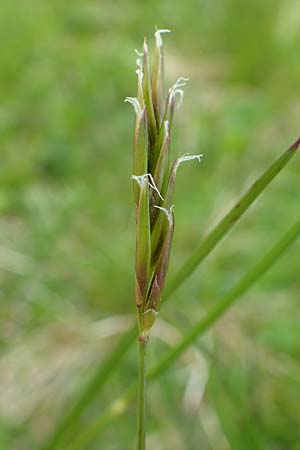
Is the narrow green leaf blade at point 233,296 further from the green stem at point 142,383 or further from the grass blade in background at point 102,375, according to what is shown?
the green stem at point 142,383

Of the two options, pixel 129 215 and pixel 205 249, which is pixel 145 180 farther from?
pixel 129 215

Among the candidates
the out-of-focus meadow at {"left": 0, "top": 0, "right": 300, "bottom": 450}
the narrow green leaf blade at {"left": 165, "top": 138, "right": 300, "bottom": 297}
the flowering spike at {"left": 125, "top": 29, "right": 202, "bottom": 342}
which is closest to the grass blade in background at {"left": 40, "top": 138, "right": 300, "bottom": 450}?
the narrow green leaf blade at {"left": 165, "top": 138, "right": 300, "bottom": 297}

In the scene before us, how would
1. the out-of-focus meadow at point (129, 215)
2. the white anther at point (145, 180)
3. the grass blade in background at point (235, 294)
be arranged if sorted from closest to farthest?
the white anther at point (145, 180) → the grass blade in background at point (235, 294) → the out-of-focus meadow at point (129, 215)

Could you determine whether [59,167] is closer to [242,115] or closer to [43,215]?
[43,215]

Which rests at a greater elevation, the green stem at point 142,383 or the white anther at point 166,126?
the white anther at point 166,126

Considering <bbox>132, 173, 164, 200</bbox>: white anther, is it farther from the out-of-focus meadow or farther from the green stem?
the out-of-focus meadow

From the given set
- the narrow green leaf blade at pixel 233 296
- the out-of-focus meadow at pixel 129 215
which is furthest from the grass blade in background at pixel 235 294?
the out-of-focus meadow at pixel 129 215
